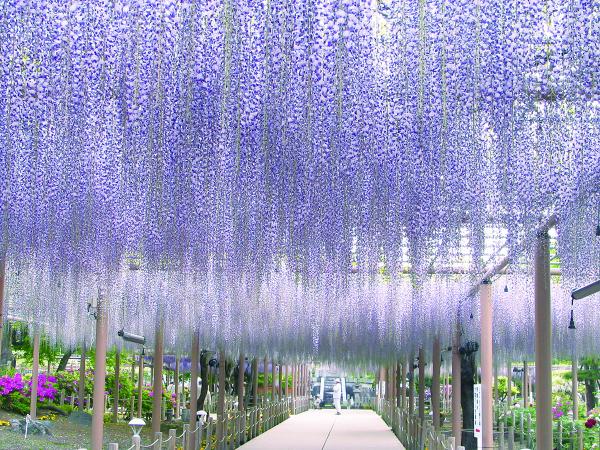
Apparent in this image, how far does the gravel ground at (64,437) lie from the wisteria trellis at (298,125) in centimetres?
426

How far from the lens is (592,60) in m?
4.23

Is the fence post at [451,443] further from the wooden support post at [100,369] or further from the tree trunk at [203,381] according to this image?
the tree trunk at [203,381]

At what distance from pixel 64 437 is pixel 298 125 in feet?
30.7

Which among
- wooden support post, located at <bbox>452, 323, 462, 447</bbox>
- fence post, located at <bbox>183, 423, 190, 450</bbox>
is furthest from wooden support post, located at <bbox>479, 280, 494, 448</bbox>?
fence post, located at <bbox>183, 423, 190, 450</bbox>

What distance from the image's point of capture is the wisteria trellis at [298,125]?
14.3 feet

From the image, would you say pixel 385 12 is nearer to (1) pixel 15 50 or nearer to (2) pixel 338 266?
(1) pixel 15 50

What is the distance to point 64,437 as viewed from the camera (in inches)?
502

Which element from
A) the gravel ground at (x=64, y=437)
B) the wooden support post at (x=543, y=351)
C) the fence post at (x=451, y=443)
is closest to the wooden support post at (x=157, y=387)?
the gravel ground at (x=64, y=437)

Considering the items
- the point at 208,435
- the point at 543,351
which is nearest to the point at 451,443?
the point at 543,351

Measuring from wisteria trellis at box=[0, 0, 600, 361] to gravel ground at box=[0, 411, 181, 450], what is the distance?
14.0ft

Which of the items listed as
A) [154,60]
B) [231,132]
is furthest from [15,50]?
[231,132]

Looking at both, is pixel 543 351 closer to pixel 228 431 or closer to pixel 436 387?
pixel 436 387

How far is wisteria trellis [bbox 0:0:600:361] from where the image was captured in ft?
14.3

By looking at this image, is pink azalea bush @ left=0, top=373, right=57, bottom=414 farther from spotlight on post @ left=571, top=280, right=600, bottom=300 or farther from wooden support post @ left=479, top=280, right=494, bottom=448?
spotlight on post @ left=571, top=280, right=600, bottom=300
